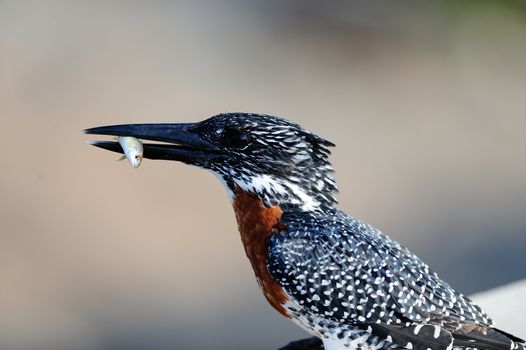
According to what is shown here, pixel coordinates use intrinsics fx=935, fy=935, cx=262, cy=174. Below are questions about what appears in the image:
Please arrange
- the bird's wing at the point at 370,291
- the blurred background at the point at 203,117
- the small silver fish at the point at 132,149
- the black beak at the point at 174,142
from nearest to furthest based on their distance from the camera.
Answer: the bird's wing at the point at 370,291 → the small silver fish at the point at 132,149 → the black beak at the point at 174,142 → the blurred background at the point at 203,117

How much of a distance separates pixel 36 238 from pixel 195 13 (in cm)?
655

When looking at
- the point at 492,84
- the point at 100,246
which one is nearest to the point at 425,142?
the point at 492,84

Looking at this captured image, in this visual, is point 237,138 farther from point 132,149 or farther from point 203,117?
point 203,117

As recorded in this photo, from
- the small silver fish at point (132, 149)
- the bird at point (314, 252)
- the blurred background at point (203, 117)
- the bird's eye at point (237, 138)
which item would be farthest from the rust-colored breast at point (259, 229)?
the blurred background at point (203, 117)

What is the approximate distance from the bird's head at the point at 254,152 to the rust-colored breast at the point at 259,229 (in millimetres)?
43

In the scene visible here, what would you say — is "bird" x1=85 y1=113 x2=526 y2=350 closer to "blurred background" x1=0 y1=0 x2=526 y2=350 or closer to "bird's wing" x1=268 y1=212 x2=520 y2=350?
"bird's wing" x1=268 y1=212 x2=520 y2=350

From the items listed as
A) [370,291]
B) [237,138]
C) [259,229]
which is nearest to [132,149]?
[237,138]

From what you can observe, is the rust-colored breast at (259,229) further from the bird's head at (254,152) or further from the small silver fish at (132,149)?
the small silver fish at (132,149)

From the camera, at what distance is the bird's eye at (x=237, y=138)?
4.28m

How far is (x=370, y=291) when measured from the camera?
4164mm

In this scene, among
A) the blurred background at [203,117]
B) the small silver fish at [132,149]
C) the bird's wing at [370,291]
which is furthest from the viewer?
the blurred background at [203,117]

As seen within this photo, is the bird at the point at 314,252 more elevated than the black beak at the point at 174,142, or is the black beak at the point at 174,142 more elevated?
the black beak at the point at 174,142

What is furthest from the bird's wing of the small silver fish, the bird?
the small silver fish

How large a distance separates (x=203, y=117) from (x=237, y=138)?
695 cm
